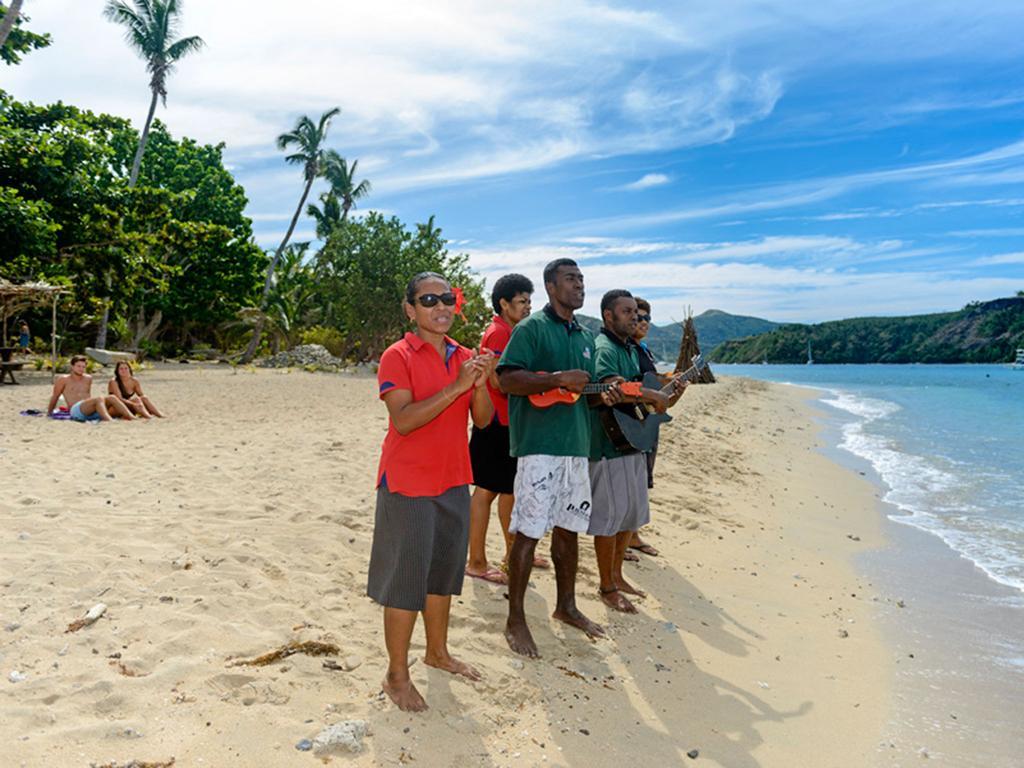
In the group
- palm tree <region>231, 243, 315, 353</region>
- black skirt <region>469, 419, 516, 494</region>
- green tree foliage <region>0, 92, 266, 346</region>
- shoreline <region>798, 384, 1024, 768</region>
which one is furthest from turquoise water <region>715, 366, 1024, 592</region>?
palm tree <region>231, 243, 315, 353</region>

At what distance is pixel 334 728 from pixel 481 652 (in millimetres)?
1005

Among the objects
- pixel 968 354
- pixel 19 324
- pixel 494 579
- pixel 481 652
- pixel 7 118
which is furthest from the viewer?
pixel 968 354

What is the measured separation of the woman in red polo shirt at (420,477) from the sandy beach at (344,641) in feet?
1.51

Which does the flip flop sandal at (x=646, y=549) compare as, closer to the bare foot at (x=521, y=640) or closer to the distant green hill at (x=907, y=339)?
the bare foot at (x=521, y=640)

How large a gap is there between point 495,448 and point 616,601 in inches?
47.9

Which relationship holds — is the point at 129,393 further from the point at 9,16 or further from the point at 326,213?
the point at 326,213

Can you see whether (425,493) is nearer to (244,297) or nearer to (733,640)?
(733,640)

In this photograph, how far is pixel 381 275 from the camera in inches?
1148

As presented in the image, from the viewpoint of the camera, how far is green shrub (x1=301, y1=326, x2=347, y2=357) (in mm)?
36000

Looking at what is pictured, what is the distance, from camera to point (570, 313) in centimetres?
394

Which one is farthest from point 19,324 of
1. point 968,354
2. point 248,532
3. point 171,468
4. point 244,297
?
point 968,354

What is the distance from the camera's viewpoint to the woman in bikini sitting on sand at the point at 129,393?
11172mm

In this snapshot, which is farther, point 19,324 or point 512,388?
point 19,324

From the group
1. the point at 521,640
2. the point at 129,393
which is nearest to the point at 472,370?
the point at 521,640
